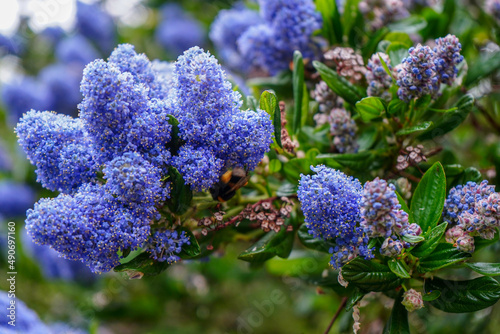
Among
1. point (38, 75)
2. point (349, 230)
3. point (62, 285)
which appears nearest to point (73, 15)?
point (38, 75)

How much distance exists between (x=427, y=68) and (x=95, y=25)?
3.93 metres

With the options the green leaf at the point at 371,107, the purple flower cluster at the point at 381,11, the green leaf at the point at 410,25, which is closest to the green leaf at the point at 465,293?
the green leaf at the point at 371,107

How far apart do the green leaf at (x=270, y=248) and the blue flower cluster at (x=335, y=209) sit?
291 mm

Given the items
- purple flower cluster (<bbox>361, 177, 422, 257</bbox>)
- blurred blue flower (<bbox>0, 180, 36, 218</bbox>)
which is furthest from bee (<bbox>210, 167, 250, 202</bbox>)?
blurred blue flower (<bbox>0, 180, 36, 218</bbox>)

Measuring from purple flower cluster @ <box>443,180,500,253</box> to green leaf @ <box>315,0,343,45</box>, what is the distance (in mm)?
1131

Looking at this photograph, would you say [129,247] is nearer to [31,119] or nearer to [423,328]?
[31,119]

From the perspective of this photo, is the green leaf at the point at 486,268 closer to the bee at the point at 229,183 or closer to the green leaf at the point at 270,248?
the green leaf at the point at 270,248

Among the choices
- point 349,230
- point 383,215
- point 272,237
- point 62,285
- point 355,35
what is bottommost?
point 62,285

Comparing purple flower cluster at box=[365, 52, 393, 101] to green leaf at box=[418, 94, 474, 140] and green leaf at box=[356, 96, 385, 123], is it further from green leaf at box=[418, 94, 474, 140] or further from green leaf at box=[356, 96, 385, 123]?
green leaf at box=[418, 94, 474, 140]

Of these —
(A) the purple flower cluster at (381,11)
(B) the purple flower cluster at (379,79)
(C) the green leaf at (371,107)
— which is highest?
(A) the purple flower cluster at (381,11)

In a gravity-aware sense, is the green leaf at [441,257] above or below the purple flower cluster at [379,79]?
below

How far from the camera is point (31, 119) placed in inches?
73.6

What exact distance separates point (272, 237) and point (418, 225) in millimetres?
617

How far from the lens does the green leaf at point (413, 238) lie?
169cm
